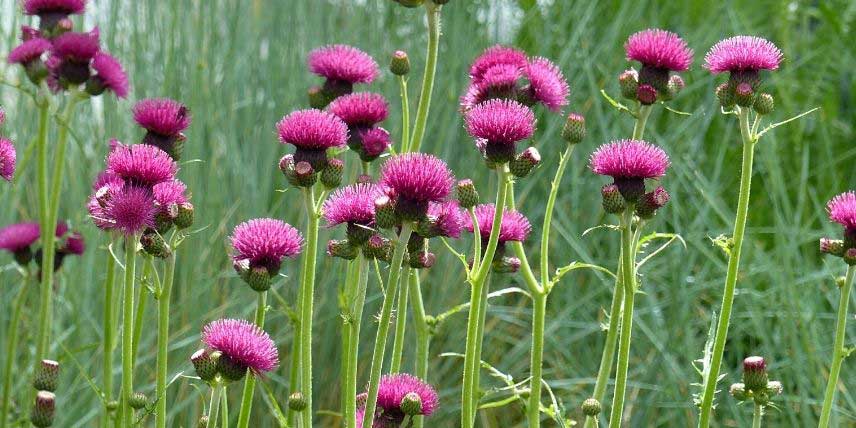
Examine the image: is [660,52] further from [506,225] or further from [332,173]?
[332,173]

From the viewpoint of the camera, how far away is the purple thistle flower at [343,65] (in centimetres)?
261

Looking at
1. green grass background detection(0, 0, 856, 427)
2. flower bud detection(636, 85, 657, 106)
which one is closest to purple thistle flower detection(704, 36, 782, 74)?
flower bud detection(636, 85, 657, 106)

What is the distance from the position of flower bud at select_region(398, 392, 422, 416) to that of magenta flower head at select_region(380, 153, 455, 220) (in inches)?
10.8

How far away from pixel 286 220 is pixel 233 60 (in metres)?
0.82

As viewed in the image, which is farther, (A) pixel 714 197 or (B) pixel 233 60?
(B) pixel 233 60

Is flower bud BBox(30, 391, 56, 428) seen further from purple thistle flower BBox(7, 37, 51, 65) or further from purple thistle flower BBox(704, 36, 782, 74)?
purple thistle flower BBox(704, 36, 782, 74)

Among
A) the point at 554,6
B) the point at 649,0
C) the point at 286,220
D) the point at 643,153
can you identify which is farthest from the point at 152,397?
the point at 649,0

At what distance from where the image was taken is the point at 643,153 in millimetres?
2047

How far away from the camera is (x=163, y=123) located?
233 cm

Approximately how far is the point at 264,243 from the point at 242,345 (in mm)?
246

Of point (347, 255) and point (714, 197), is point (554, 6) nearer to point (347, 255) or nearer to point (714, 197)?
point (714, 197)

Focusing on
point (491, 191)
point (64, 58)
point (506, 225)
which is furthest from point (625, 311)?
point (491, 191)

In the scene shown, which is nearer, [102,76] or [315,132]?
[315,132]

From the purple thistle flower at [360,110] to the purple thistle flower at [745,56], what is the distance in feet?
2.13
